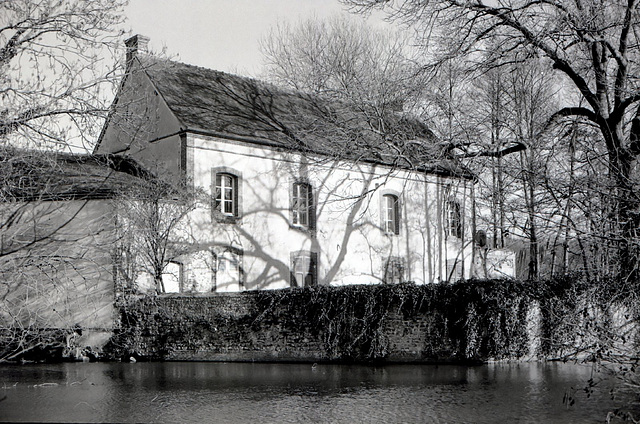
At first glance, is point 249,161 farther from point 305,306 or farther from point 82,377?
point 82,377

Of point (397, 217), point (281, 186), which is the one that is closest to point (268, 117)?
point (281, 186)

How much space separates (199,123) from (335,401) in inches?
522

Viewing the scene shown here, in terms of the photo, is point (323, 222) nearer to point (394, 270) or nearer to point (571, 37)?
point (394, 270)

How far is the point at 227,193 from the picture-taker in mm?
22578

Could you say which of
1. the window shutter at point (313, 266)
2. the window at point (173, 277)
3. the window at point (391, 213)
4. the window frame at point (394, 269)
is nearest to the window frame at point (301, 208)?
the window shutter at point (313, 266)

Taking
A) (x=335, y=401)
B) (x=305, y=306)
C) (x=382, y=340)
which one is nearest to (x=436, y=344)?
(x=382, y=340)

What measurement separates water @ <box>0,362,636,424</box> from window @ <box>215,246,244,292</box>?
17.8 ft

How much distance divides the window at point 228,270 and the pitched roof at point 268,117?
365 centimetres

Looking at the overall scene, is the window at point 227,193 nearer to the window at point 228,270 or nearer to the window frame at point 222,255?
the window frame at point 222,255

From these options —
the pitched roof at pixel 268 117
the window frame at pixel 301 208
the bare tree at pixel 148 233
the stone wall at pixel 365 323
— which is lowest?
the stone wall at pixel 365 323

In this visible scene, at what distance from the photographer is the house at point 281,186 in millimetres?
21047

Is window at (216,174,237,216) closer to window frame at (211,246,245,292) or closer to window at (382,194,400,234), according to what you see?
window frame at (211,246,245,292)

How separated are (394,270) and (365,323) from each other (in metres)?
10.1

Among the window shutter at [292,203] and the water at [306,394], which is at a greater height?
the window shutter at [292,203]
